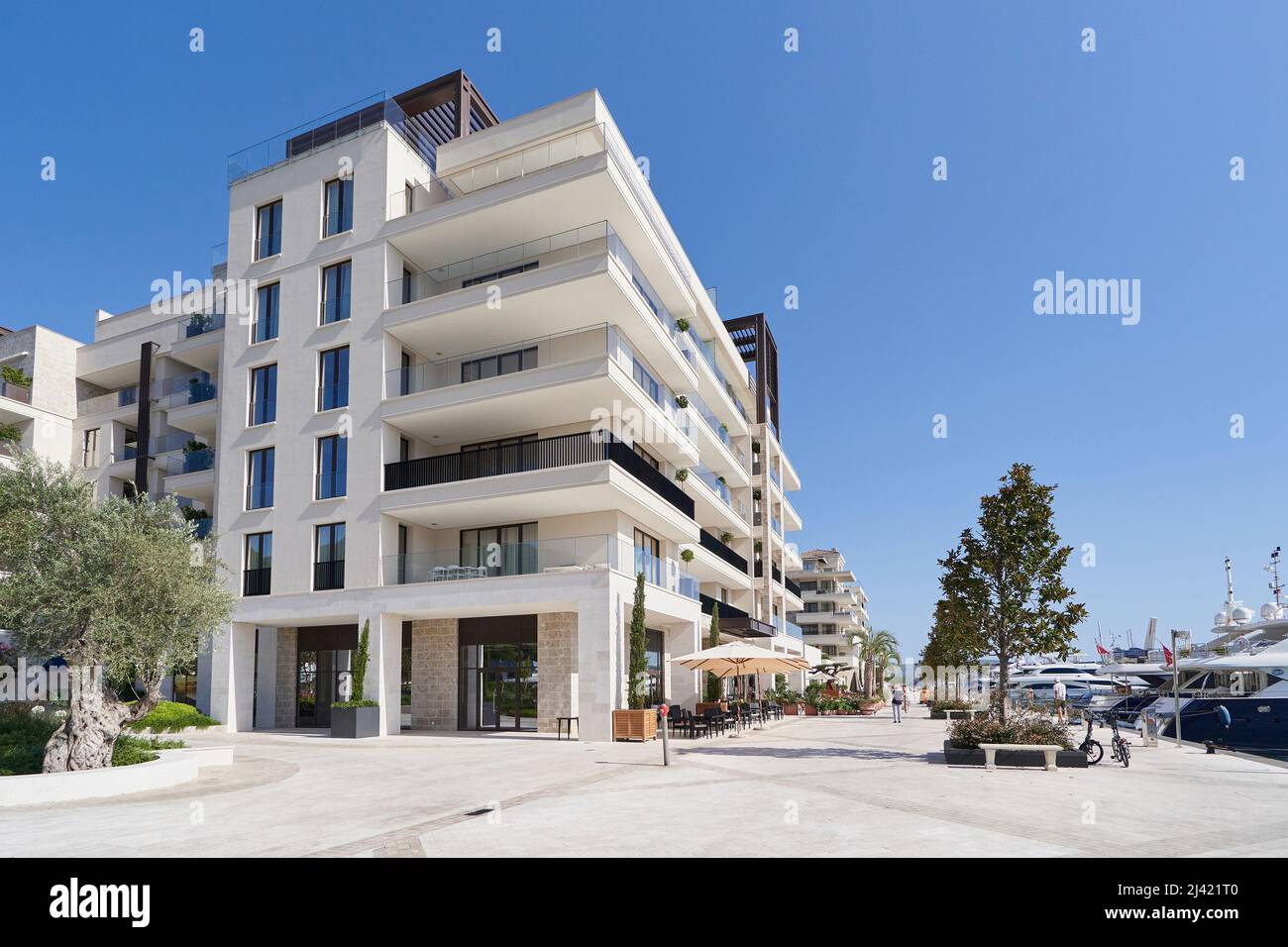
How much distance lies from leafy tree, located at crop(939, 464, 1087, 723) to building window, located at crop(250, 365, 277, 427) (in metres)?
24.5

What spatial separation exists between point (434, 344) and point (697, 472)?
13.4 meters

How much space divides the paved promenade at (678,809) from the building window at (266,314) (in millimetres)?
17861

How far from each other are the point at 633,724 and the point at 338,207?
21307mm

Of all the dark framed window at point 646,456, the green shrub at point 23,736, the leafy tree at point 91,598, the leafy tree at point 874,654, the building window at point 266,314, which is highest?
the building window at point 266,314

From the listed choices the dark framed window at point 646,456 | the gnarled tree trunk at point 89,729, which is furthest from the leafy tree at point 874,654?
the gnarled tree trunk at point 89,729

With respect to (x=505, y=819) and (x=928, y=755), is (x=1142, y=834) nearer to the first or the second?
(x=505, y=819)

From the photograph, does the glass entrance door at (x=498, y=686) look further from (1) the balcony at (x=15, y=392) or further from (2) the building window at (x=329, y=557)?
(1) the balcony at (x=15, y=392)

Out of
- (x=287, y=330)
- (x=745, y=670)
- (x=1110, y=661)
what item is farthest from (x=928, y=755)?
(x=1110, y=661)

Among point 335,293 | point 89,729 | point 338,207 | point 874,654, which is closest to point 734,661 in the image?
point 89,729

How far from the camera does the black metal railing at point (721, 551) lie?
136ft

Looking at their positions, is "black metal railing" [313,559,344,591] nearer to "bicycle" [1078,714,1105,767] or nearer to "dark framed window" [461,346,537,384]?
"dark framed window" [461,346,537,384]

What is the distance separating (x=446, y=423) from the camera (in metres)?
30.7

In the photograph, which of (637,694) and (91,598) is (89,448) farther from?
(91,598)

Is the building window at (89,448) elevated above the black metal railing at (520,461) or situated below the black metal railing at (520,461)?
above
